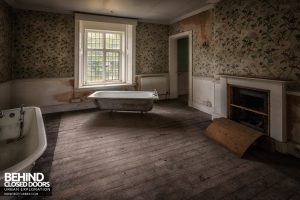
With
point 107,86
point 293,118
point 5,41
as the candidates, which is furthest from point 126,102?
point 293,118

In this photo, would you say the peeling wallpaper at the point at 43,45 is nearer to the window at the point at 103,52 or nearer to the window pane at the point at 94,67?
the window at the point at 103,52

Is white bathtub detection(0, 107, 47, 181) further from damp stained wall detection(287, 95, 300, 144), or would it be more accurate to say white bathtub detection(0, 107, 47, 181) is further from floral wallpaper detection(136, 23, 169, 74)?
floral wallpaper detection(136, 23, 169, 74)

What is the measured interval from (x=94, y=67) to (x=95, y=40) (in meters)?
0.77

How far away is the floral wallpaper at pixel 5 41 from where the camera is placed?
12.0ft

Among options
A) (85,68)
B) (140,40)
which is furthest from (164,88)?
(85,68)

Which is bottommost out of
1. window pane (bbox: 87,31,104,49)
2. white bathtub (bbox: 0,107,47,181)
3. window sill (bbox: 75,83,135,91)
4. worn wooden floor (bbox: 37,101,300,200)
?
worn wooden floor (bbox: 37,101,300,200)

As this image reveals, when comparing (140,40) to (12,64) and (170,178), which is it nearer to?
(12,64)

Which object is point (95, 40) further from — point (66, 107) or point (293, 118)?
point (293, 118)

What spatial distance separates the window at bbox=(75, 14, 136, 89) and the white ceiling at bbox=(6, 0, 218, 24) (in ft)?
1.20

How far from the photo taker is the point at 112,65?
226 inches

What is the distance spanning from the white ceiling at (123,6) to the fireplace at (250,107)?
1.96 meters

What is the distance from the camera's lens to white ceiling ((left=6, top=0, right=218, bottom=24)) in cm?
411

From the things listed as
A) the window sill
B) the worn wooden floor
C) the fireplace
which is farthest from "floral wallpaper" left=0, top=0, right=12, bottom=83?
the fireplace

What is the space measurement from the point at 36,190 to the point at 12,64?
12.0 ft
